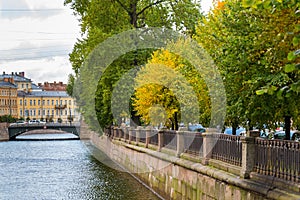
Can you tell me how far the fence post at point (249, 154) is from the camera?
12.6 m

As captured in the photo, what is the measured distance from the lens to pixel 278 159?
11.4 m

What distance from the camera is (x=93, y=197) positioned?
71.9 ft

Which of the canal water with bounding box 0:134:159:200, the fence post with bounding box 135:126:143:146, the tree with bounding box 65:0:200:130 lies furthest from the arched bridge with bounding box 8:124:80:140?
the fence post with bounding box 135:126:143:146

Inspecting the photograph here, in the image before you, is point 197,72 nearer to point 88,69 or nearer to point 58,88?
point 88,69

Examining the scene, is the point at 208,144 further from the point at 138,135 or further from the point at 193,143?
the point at 138,135

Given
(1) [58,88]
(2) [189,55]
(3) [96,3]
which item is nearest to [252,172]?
(2) [189,55]

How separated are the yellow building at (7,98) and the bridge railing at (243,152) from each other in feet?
392

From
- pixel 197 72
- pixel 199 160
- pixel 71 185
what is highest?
pixel 197 72

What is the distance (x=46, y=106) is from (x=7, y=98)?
57.2ft

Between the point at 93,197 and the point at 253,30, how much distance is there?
935 centimetres

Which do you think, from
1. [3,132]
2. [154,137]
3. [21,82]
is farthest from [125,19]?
[21,82]

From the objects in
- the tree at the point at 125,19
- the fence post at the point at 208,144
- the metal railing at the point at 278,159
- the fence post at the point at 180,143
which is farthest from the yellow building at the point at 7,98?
the metal railing at the point at 278,159

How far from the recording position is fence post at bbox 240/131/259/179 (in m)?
12.6

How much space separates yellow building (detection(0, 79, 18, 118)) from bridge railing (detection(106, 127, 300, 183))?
392 ft
